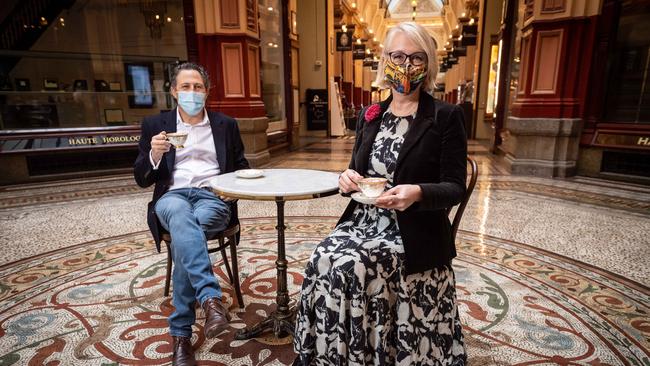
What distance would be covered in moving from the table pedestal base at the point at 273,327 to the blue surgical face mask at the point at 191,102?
47.1 inches

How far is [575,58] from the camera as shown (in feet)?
17.1

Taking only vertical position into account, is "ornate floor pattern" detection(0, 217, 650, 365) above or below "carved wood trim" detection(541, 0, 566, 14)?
below

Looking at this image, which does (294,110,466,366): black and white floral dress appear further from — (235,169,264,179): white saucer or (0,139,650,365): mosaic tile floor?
(235,169,264,179): white saucer

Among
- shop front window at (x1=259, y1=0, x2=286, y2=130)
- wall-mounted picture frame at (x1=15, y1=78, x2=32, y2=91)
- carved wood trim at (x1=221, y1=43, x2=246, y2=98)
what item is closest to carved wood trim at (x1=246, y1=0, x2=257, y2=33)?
carved wood trim at (x1=221, y1=43, x2=246, y2=98)

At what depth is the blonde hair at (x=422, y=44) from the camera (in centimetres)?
155

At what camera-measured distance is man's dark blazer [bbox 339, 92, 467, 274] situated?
144 cm

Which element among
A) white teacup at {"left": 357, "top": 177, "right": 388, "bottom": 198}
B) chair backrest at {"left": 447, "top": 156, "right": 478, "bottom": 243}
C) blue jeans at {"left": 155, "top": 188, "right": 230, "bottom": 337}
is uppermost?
white teacup at {"left": 357, "top": 177, "right": 388, "bottom": 198}

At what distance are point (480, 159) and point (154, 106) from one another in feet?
19.3

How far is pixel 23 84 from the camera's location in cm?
552

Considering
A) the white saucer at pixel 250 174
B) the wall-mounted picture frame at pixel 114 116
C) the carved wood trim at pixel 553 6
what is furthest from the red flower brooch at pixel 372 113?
the wall-mounted picture frame at pixel 114 116

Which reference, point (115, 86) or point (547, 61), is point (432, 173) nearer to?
point (547, 61)

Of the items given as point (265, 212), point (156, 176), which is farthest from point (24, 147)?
point (156, 176)

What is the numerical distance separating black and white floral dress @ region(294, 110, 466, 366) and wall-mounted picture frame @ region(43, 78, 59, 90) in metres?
6.09

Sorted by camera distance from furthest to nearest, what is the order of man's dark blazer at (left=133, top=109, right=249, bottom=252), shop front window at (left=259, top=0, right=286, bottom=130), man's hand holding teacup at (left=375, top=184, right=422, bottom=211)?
1. shop front window at (left=259, top=0, right=286, bottom=130)
2. man's dark blazer at (left=133, top=109, right=249, bottom=252)
3. man's hand holding teacup at (left=375, top=184, right=422, bottom=211)
